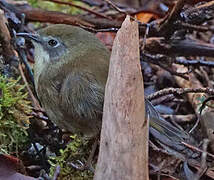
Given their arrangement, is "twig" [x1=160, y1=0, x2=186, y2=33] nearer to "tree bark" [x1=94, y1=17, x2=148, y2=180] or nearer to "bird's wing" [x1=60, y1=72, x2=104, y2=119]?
"bird's wing" [x1=60, y1=72, x2=104, y2=119]

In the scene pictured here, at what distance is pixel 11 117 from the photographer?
2.89 meters

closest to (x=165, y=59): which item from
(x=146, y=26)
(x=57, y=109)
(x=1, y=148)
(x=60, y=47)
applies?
(x=146, y=26)

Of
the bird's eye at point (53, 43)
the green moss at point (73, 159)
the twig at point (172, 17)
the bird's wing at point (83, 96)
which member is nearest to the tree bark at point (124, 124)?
the bird's wing at point (83, 96)

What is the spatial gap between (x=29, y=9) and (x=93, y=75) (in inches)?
68.2

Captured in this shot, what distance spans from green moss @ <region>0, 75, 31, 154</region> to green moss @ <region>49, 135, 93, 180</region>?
0.93ft

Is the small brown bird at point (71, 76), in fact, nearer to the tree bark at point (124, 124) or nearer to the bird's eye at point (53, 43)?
the bird's eye at point (53, 43)

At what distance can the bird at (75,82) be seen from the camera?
2.59m

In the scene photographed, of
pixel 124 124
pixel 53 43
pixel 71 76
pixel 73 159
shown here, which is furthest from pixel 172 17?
pixel 124 124

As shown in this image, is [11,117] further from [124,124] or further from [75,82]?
[124,124]

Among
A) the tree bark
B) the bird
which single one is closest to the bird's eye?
the bird

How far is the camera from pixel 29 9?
4.08 m

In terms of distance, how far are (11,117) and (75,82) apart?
22.6 inches

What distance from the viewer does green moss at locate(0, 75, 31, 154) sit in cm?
285

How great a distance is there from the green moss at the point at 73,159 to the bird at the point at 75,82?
0.18 m
